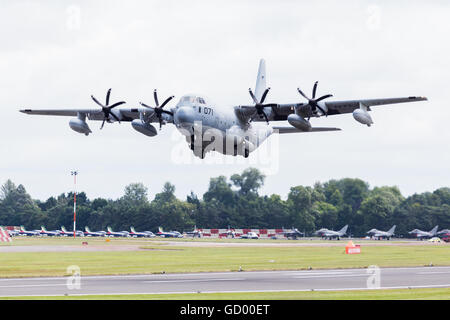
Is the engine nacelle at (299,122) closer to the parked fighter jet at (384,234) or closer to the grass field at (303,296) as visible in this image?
the grass field at (303,296)

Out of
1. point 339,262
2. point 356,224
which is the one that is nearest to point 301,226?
point 356,224

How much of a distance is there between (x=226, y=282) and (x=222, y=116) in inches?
761

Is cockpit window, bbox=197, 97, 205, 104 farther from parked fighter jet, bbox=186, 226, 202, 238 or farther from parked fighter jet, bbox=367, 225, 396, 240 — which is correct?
parked fighter jet, bbox=186, 226, 202, 238

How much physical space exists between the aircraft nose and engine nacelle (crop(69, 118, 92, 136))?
1062 cm

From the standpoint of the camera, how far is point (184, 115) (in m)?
53.6

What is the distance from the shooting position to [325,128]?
62438 mm

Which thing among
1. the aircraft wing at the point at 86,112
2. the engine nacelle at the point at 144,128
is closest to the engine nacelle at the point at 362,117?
the engine nacelle at the point at 144,128

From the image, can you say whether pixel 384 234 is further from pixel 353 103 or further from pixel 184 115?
pixel 184 115

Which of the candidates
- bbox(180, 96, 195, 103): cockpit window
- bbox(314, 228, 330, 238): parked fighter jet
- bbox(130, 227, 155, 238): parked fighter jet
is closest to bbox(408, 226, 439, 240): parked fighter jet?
bbox(314, 228, 330, 238): parked fighter jet

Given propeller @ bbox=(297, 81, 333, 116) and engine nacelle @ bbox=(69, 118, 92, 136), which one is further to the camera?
engine nacelle @ bbox=(69, 118, 92, 136)

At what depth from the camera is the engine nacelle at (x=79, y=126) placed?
195 ft

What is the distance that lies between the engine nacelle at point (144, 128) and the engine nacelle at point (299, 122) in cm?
1296

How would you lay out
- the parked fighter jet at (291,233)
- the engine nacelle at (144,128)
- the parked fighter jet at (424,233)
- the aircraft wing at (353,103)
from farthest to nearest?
the parked fighter jet at (291,233)
the parked fighter jet at (424,233)
the engine nacelle at (144,128)
the aircraft wing at (353,103)

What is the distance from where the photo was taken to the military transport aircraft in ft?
179
